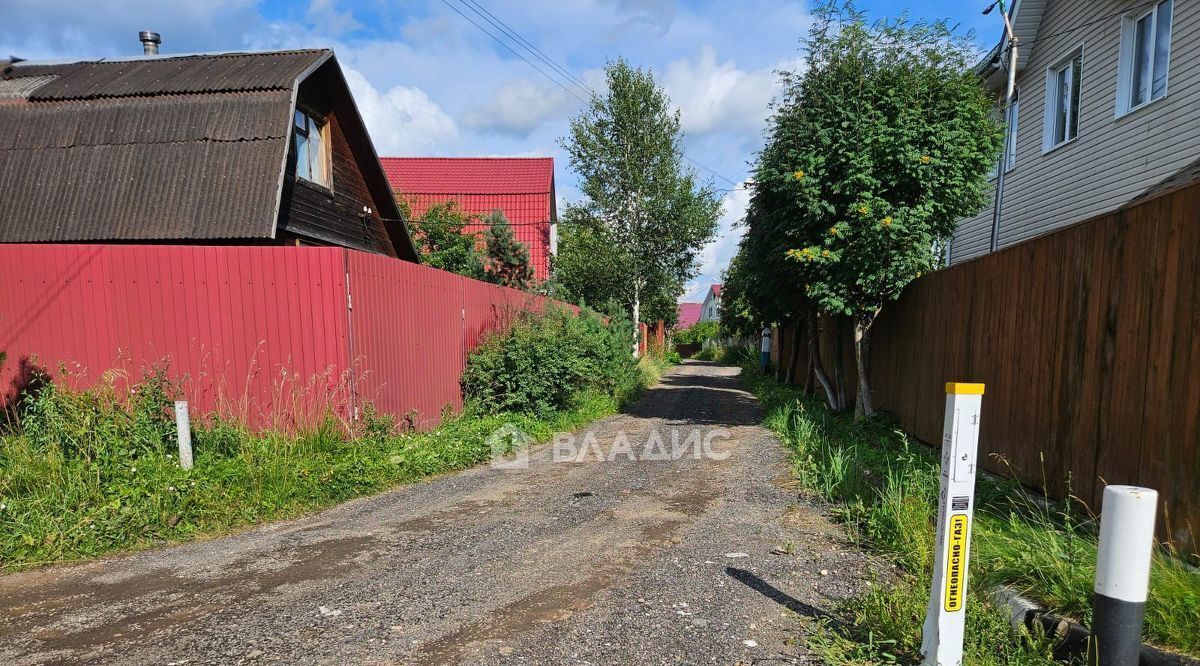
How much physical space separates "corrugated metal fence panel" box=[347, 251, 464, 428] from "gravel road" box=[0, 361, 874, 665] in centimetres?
179

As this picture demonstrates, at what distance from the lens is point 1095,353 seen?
426 cm

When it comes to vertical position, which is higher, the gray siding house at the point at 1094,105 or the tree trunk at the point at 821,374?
the gray siding house at the point at 1094,105

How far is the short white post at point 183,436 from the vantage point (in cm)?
537

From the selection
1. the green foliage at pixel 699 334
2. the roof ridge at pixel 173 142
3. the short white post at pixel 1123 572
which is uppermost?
the roof ridge at pixel 173 142

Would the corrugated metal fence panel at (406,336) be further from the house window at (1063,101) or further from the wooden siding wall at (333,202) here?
the house window at (1063,101)

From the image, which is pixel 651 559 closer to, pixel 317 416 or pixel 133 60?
pixel 317 416

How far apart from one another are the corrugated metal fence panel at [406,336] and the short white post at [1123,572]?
20.1 feet

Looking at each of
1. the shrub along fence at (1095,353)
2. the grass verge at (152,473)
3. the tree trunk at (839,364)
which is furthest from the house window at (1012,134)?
the grass verge at (152,473)

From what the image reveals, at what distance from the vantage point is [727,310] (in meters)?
34.4

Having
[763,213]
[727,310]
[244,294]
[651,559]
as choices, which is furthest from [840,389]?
[727,310]

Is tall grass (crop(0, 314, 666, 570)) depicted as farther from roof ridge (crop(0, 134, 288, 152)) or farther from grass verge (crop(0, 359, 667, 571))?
roof ridge (crop(0, 134, 288, 152))

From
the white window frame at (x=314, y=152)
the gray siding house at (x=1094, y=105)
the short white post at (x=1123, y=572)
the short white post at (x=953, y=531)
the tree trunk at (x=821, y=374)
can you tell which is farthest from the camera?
the tree trunk at (x=821, y=374)

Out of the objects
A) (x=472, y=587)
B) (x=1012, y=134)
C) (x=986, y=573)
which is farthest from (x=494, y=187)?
(x=986, y=573)

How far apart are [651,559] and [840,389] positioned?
756cm
